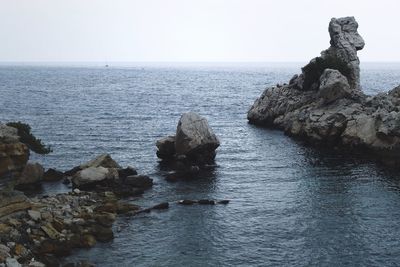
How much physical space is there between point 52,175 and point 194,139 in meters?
17.8

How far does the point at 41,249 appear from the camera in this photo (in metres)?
31.4

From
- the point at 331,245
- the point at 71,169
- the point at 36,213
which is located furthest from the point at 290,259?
the point at 71,169

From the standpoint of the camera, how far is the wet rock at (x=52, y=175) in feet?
165

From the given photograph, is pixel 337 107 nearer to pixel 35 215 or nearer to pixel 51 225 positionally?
pixel 51 225

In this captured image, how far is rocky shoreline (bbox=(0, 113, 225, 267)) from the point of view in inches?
1234

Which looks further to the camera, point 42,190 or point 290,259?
point 42,190

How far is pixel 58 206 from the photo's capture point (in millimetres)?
39500

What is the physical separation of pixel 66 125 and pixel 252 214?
5528 centimetres

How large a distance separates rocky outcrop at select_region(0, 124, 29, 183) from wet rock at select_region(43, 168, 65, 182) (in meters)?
14.0

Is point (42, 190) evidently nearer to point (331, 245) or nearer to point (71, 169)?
point (71, 169)

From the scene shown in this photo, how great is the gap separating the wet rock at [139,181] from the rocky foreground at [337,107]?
30966 mm

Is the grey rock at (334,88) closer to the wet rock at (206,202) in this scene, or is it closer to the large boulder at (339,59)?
the large boulder at (339,59)

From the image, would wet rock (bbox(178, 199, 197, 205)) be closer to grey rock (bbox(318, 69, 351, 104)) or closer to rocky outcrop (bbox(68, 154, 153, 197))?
rocky outcrop (bbox(68, 154, 153, 197))

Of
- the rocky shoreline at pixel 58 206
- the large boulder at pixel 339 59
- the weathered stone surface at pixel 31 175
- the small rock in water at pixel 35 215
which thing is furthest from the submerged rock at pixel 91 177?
the large boulder at pixel 339 59
